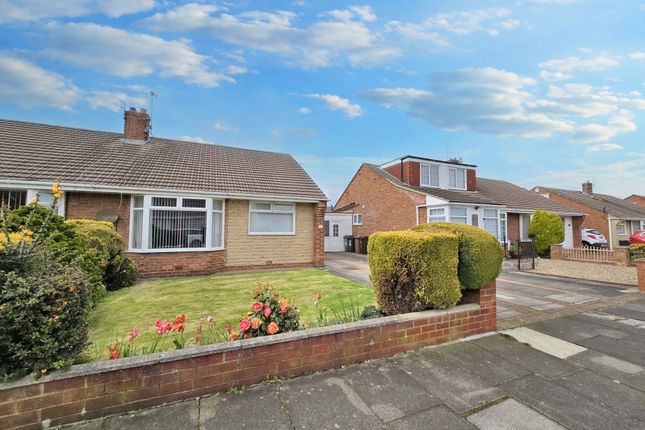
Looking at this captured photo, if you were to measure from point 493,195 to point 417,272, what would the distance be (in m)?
20.4

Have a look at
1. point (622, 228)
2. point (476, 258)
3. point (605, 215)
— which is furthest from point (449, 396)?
point (622, 228)

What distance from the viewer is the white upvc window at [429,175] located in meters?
18.9

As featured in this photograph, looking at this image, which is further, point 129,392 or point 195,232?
point 195,232

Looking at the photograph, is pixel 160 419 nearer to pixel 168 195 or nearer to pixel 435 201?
pixel 168 195

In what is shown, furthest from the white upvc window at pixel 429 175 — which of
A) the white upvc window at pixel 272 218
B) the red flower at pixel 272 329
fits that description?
the red flower at pixel 272 329

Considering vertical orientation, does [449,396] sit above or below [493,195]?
below

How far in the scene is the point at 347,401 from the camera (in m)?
2.61

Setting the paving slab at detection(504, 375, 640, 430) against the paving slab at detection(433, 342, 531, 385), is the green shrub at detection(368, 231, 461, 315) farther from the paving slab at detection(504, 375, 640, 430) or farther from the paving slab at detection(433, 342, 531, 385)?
the paving slab at detection(504, 375, 640, 430)

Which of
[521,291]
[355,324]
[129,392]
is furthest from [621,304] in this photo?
[129,392]

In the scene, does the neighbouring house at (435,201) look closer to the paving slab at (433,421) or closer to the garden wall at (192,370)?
the garden wall at (192,370)

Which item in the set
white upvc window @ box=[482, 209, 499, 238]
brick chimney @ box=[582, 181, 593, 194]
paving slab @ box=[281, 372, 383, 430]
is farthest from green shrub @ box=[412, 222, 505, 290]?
brick chimney @ box=[582, 181, 593, 194]

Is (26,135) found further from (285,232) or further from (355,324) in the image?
(355,324)

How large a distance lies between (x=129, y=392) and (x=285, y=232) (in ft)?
30.0

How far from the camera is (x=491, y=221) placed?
57.4 ft
